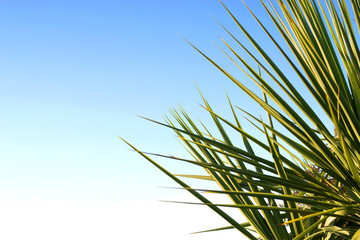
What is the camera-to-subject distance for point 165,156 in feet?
5.49

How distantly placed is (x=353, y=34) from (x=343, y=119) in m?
0.48

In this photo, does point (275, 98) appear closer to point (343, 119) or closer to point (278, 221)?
point (343, 119)

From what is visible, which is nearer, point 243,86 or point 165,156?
point 165,156

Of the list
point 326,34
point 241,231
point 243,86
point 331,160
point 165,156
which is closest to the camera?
point 165,156

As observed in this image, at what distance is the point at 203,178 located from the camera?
8.04 ft

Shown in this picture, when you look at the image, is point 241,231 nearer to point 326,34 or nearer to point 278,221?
point 278,221

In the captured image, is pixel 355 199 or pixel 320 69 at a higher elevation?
pixel 320 69

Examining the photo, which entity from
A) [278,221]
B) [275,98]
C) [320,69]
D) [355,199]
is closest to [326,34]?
[320,69]

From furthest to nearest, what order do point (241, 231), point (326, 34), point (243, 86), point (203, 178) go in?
1. point (203, 178)
2. point (241, 231)
3. point (326, 34)
4. point (243, 86)

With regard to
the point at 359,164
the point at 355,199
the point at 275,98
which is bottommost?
the point at 355,199

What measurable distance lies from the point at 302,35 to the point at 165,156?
0.95m

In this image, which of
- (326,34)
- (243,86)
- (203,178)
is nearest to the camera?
(243,86)

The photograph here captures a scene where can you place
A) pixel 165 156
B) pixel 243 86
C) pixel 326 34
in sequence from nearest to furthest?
pixel 165 156 < pixel 243 86 < pixel 326 34

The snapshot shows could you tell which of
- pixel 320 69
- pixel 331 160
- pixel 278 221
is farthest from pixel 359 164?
pixel 278 221
